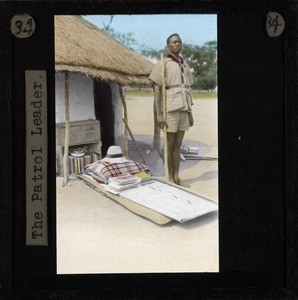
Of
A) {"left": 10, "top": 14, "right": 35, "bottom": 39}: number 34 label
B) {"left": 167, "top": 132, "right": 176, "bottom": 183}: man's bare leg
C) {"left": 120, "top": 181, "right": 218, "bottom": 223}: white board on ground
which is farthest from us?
{"left": 167, "top": 132, "right": 176, "bottom": 183}: man's bare leg

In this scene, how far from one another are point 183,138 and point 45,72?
1138 mm

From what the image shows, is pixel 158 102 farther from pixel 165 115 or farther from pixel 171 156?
pixel 171 156

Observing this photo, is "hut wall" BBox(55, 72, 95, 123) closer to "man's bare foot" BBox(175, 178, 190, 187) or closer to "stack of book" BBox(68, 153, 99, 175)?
"stack of book" BBox(68, 153, 99, 175)

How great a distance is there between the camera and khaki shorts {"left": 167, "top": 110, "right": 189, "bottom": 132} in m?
3.91

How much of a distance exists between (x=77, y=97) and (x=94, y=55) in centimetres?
34

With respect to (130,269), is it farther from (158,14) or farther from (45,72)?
(158,14)

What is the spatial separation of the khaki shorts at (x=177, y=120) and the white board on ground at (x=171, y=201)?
0.44m

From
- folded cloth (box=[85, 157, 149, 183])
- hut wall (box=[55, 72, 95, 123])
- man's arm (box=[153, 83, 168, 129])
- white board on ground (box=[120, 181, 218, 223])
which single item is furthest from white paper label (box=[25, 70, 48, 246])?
man's arm (box=[153, 83, 168, 129])

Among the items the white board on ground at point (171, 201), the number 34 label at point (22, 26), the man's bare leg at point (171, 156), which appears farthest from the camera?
the man's bare leg at point (171, 156)

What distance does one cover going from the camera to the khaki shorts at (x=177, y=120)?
3909 millimetres

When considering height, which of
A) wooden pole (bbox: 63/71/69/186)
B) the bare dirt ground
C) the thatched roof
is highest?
the thatched roof

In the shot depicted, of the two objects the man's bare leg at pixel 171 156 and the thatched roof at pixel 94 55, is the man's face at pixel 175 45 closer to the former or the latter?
the thatched roof at pixel 94 55
